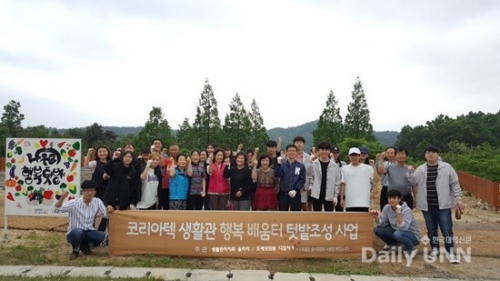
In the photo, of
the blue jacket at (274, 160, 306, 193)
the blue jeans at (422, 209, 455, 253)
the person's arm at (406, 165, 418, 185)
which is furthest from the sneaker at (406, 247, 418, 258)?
the blue jacket at (274, 160, 306, 193)

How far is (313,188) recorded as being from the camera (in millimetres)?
7141

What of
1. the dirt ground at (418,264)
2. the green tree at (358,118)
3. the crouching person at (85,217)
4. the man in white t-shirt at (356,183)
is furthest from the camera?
the green tree at (358,118)

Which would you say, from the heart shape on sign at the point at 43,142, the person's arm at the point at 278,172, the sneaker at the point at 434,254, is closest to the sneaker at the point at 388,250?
the sneaker at the point at 434,254

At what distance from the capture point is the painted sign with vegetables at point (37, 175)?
7.42m

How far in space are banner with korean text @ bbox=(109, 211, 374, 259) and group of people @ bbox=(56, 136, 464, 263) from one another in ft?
1.72

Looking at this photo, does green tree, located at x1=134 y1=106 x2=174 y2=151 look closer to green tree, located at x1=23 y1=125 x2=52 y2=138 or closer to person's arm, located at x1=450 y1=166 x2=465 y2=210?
green tree, located at x1=23 y1=125 x2=52 y2=138

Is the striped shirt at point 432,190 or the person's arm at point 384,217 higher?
the striped shirt at point 432,190

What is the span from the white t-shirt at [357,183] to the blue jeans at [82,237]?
12.7ft

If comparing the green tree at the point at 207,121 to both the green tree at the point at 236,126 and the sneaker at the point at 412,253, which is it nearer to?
the green tree at the point at 236,126

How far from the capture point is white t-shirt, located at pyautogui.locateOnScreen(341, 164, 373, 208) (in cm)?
684

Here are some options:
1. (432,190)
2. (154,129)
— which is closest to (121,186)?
(432,190)

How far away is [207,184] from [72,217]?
218cm

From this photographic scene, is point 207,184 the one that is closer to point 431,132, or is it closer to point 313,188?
point 313,188

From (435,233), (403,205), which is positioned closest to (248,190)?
(403,205)
